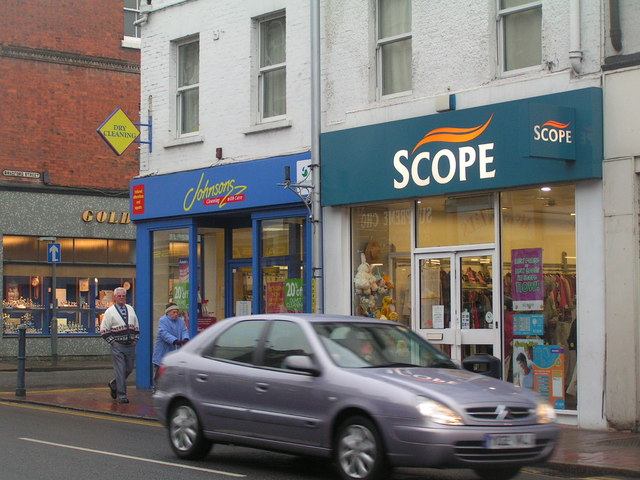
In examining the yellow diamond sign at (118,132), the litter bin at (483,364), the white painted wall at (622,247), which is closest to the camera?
the litter bin at (483,364)

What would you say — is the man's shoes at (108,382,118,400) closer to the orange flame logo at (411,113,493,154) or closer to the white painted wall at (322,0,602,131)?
the white painted wall at (322,0,602,131)

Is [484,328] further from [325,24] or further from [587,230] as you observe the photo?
[325,24]

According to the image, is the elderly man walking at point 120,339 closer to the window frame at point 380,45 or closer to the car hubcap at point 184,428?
the window frame at point 380,45

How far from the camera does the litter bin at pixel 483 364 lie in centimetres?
1214

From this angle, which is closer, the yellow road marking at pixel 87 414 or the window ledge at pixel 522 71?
the window ledge at pixel 522 71

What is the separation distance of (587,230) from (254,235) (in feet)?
23.0

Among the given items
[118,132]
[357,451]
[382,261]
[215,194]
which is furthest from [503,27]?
[118,132]

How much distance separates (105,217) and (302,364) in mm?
22727

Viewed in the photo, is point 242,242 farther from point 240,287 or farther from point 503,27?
point 503,27

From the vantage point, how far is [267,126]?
18656 millimetres

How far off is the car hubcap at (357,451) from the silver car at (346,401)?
0.01 m

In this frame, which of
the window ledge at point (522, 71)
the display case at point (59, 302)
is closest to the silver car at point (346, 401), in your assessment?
the window ledge at point (522, 71)

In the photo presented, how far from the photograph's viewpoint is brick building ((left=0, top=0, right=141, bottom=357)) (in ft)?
98.6

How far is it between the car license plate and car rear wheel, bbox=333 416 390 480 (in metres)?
0.89
